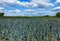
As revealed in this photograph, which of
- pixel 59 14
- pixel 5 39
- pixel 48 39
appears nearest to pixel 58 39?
pixel 48 39

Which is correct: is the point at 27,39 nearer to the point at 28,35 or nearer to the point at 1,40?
the point at 28,35

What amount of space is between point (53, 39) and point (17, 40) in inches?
58.1

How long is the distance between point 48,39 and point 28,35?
0.93m

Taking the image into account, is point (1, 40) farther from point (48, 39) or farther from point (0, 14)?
point (0, 14)

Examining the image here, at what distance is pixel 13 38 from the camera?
8.38 m

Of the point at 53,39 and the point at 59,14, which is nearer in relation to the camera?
the point at 53,39

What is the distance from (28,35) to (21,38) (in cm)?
64

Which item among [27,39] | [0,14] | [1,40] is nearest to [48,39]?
[27,39]

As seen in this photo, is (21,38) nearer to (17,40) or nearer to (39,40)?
(17,40)

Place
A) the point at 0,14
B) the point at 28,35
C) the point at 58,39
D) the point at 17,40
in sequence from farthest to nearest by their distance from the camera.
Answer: the point at 0,14
the point at 58,39
the point at 28,35
the point at 17,40

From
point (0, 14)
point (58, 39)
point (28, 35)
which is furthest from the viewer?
point (0, 14)

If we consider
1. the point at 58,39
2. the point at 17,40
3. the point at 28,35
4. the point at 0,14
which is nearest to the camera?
the point at 17,40

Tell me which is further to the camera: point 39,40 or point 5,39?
point 5,39

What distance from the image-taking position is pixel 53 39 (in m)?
8.41
